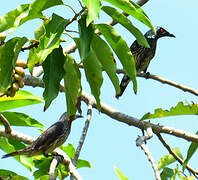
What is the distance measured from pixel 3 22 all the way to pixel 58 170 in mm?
1535

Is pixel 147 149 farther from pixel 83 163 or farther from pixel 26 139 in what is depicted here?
pixel 83 163

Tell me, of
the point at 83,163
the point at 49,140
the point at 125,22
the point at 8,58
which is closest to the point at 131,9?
the point at 125,22

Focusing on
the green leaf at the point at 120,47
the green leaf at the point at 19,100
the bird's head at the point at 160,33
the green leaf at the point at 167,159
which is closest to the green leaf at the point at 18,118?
the green leaf at the point at 19,100

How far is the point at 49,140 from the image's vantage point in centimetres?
486

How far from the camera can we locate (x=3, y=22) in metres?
2.32

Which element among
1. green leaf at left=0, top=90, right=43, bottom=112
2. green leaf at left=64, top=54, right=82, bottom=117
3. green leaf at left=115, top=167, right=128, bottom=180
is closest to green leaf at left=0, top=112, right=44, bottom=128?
green leaf at left=0, top=90, right=43, bottom=112

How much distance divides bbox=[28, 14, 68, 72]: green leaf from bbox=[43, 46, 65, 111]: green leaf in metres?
0.19

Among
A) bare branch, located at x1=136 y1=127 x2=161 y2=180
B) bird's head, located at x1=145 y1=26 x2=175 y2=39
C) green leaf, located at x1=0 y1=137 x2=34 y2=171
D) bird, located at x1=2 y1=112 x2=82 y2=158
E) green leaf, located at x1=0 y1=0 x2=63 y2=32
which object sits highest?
green leaf, located at x1=0 y1=0 x2=63 y2=32

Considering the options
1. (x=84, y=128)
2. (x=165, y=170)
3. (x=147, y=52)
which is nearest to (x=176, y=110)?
(x=165, y=170)

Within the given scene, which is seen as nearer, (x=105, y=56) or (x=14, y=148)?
(x=105, y=56)

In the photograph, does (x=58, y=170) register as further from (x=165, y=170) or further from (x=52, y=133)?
(x=52, y=133)

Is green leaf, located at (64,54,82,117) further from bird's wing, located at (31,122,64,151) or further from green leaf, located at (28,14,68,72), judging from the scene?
bird's wing, located at (31,122,64,151)

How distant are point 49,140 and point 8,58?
8.27 feet

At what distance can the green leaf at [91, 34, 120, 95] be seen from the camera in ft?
8.27
